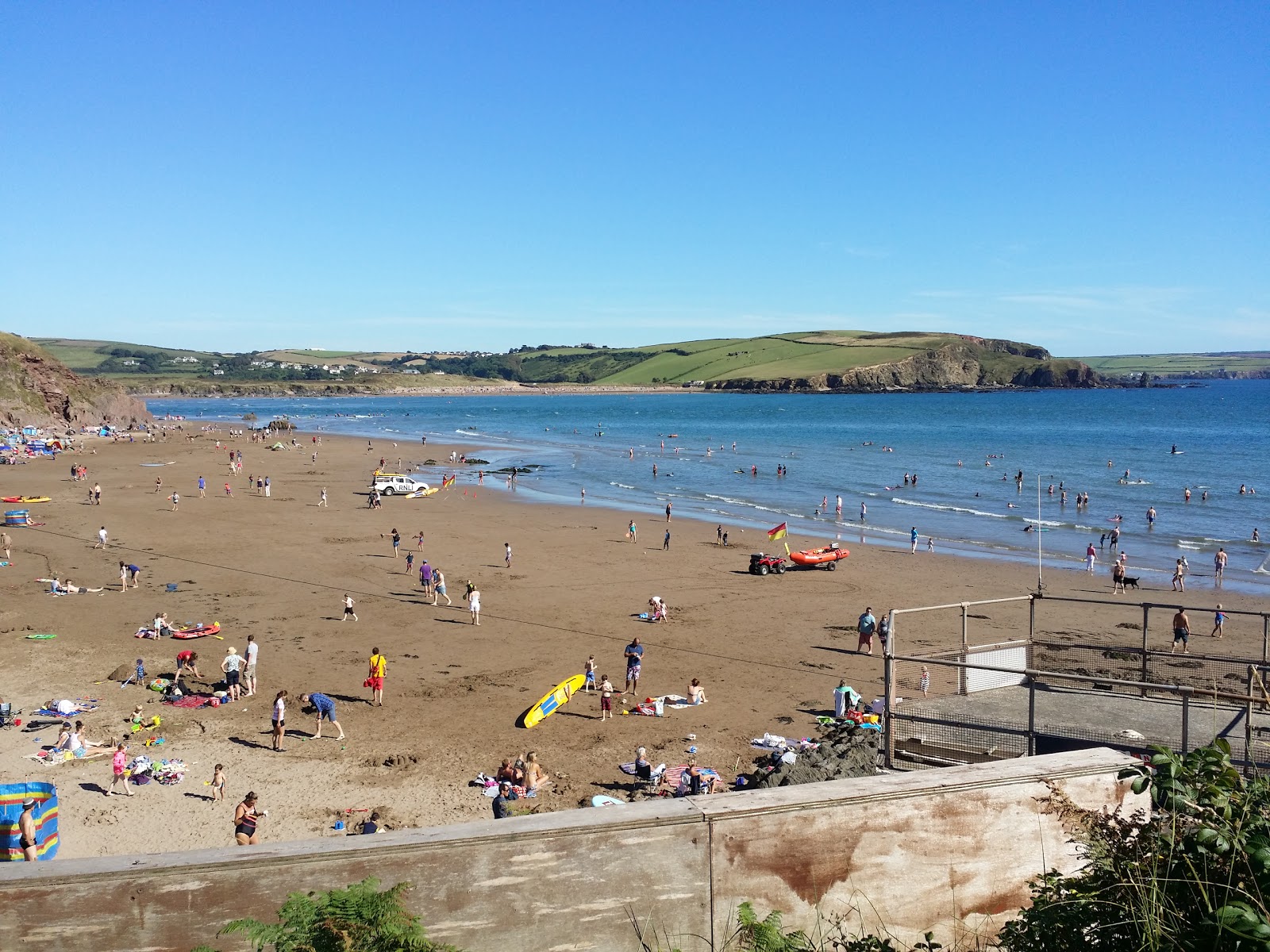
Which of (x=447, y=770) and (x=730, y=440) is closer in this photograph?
(x=447, y=770)

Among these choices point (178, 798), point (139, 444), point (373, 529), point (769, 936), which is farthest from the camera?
point (139, 444)

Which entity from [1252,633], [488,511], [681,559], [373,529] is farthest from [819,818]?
[488,511]

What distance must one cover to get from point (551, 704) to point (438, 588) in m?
10.9

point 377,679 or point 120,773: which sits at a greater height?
point 377,679

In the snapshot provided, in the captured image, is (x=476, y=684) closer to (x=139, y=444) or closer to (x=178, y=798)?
(x=178, y=798)

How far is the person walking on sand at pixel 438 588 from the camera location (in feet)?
94.2

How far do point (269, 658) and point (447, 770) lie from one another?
8.27m

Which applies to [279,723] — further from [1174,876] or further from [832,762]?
[1174,876]

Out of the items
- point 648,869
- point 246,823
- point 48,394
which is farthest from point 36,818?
point 48,394

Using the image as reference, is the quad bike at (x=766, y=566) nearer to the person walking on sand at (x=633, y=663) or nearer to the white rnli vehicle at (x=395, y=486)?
the person walking on sand at (x=633, y=663)

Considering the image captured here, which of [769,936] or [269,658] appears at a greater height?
[769,936]

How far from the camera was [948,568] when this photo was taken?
36.8 m

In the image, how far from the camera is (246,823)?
43.0ft

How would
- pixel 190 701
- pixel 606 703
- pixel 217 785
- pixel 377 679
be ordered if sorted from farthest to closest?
pixel 377 679
pixel 190 701
pixel 606 703
pixel 217 785
